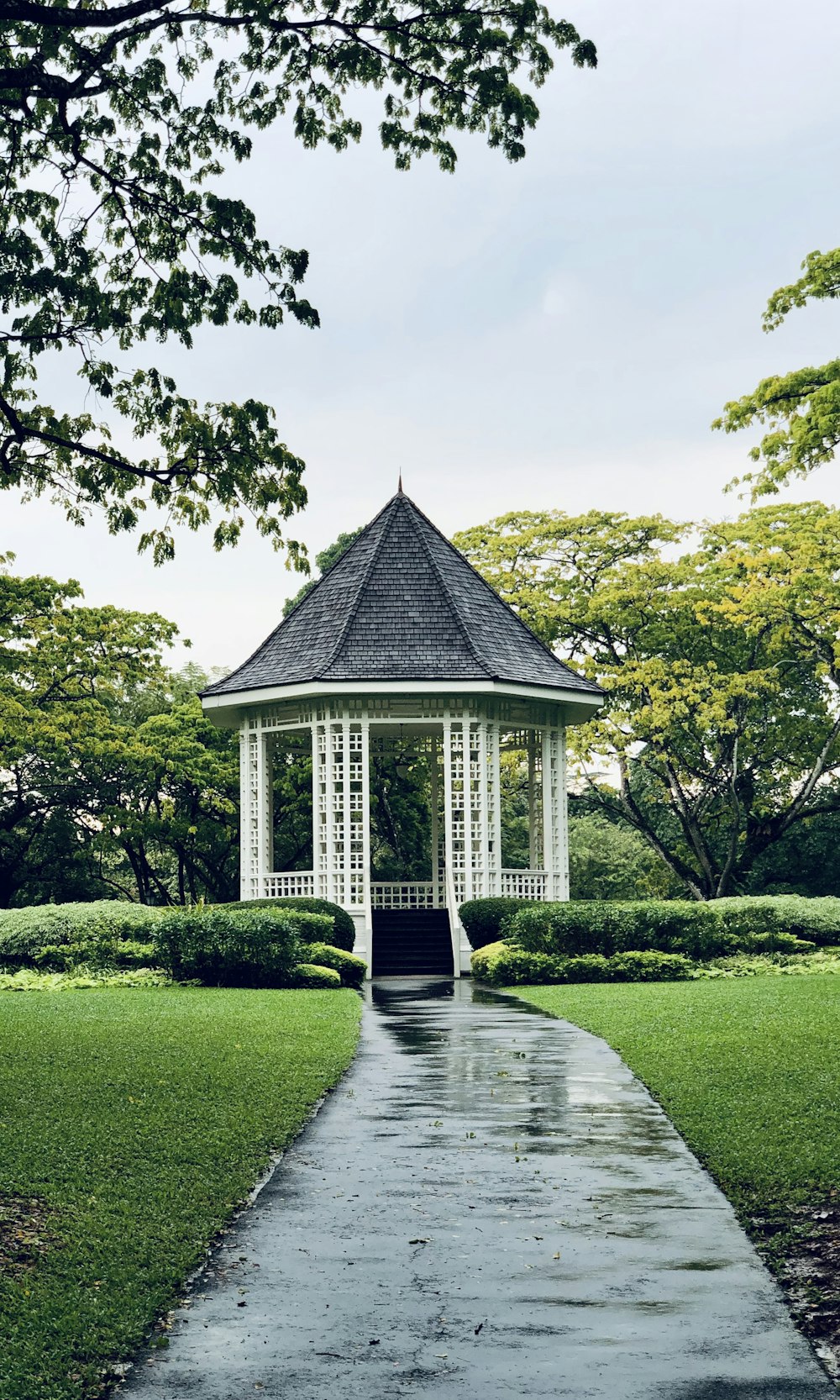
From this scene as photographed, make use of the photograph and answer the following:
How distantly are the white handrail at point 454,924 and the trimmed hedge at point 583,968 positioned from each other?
9.66ft

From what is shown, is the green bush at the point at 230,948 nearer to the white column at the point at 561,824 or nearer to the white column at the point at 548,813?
the white column at the point at 548,813

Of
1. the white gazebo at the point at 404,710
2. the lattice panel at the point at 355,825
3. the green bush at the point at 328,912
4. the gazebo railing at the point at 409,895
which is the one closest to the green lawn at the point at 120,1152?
the green bush at the point at 328,912

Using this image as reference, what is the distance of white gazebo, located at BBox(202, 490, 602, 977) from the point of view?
25266mm

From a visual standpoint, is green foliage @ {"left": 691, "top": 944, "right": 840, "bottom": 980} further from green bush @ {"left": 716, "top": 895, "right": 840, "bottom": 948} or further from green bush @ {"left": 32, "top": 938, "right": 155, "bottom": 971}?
green bush @ {"left": 32, "top": 938, "right": 155, "bottom": 971}

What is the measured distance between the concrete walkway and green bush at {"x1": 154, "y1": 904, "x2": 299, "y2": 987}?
34.9ft

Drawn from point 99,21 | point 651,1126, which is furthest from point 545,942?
point 99,21

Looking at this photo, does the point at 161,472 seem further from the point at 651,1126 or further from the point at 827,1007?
the point at 827,1007

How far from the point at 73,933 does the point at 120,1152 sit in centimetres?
1586

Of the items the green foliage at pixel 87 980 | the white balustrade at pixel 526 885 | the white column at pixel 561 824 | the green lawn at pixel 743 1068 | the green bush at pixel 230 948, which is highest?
the white column at pixel 561 824

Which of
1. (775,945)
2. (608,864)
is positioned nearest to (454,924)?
(775,945)

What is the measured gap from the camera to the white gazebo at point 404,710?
25266 millimetres

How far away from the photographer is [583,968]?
21.2m

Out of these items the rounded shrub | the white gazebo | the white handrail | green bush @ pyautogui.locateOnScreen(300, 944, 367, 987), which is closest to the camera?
green bush @ pyautogui.locateOnScreen(300, 944, 367, 987)

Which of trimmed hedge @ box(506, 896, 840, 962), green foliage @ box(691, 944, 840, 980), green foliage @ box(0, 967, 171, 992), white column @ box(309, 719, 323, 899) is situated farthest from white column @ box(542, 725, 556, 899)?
green foliage @ box(0, 967, 171, 992)
